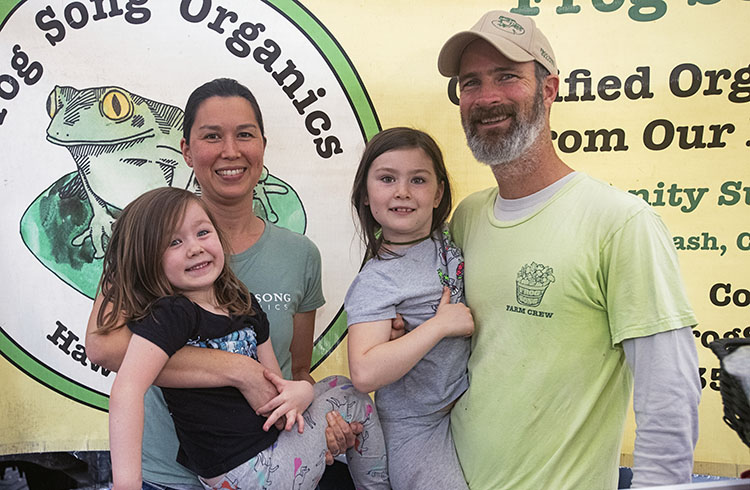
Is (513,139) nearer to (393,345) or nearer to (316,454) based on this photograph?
(393,345)

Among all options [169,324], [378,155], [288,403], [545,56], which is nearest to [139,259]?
[169,324]

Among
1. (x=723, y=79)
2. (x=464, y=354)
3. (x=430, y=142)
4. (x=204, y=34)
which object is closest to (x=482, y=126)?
(x=430, y=142)

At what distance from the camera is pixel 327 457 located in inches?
74.7

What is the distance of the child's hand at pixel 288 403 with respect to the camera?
180 centimetres

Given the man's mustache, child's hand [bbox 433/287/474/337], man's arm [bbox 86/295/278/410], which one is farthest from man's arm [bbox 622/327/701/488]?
man's arm [bbox 86/295/278/410]

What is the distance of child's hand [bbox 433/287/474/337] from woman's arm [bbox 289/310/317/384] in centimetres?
67

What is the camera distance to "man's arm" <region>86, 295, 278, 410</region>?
1714mm

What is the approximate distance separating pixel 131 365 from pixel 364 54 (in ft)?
5.40

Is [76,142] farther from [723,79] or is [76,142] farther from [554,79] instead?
[723,79]

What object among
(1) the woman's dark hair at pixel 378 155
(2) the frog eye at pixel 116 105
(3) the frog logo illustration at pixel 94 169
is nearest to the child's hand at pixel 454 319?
(1) the woman's dark hair at pixel 378 155

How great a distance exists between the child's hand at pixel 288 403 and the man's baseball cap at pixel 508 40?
1212 mm

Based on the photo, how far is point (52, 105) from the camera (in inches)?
99.3

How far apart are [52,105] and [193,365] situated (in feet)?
5.05

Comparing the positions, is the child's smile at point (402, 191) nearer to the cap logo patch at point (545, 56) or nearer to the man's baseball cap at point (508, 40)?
the man's baseball cap at point (508, 40)
